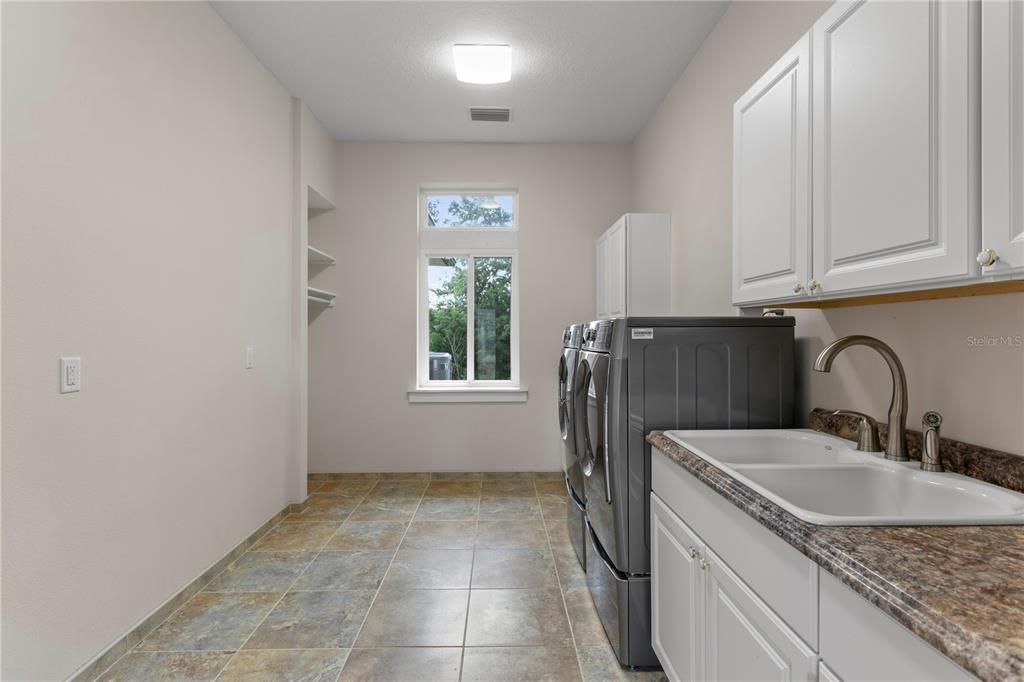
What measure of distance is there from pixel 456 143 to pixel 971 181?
3892 mm

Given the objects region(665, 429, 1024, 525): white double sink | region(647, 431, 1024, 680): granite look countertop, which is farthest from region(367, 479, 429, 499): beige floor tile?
region(647, 431, 1024, 680): granite look countertop

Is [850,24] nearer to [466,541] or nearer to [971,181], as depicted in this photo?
[971,181]

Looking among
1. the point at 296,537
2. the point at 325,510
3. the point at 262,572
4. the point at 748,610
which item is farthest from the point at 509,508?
the point at 748,610

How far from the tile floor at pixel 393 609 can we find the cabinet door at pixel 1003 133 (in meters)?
1.69

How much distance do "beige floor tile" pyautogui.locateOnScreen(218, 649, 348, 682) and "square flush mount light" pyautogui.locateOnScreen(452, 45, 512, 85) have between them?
2.97m

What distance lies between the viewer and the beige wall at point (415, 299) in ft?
14.1

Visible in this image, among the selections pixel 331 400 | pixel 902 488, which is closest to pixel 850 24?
pixel 902 488

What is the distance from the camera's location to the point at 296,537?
310 centimetres

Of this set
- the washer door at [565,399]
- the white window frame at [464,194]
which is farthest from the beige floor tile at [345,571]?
the white window frame at [464,194]

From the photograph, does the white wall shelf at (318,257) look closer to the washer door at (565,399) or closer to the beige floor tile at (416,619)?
the washer door at (565,399)

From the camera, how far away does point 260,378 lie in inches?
120

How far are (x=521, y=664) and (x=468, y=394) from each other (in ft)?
8.48

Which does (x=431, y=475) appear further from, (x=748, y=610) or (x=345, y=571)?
(x=748, y=610)

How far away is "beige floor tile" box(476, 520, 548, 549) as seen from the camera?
2.98 m
